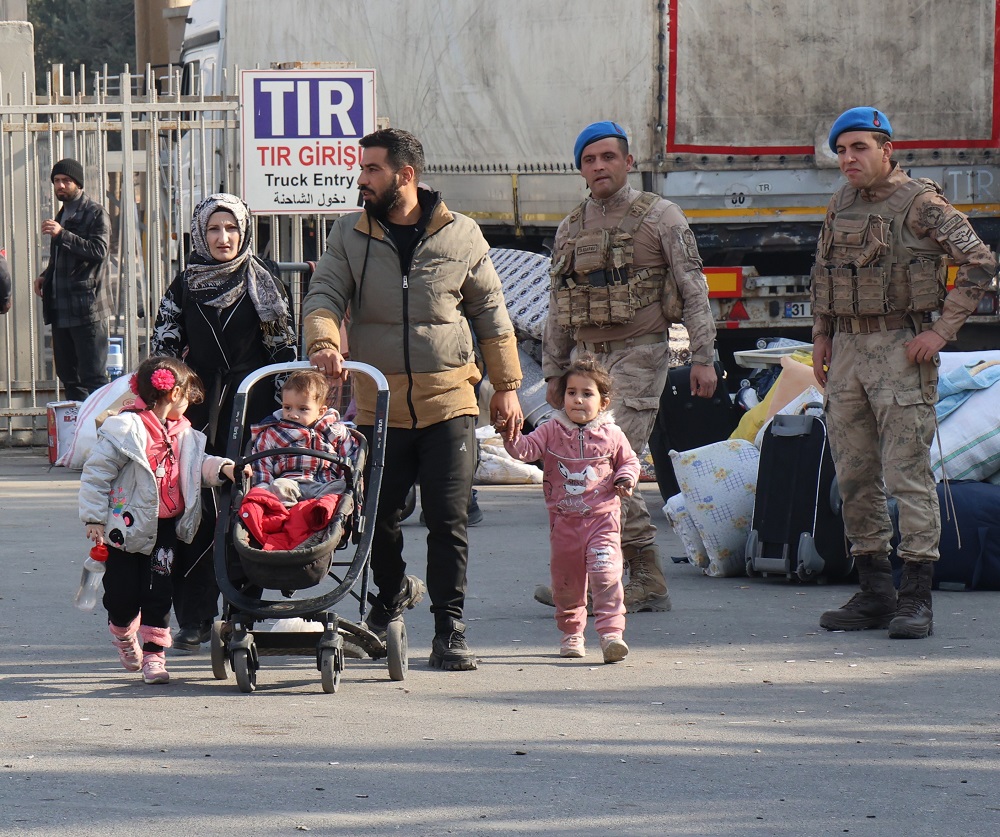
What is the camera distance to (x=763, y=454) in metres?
8.03

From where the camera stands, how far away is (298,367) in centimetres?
600

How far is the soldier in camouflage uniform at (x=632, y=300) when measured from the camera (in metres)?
7.07

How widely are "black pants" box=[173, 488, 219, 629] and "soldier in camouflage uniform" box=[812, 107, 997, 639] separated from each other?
2.39 m

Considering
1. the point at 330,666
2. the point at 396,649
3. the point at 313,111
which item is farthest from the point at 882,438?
the point at 313,111

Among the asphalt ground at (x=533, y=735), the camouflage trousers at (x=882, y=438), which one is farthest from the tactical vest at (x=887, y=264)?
the asphalt ground at (x=533, y=735)

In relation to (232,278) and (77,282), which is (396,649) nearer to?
(232,278)

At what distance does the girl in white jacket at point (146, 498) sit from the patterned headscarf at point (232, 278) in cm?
52

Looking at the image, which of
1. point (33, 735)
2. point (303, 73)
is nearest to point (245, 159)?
point (303, 73)

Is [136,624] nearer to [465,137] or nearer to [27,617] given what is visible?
[27,617]

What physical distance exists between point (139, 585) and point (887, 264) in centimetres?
299

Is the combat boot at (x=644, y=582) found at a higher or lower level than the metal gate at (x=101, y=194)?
lower

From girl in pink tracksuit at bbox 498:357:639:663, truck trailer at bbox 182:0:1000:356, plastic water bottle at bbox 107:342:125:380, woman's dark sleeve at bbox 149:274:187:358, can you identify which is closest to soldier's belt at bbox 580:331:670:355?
girl in pink tracksuit at bbox 498:357:639:663

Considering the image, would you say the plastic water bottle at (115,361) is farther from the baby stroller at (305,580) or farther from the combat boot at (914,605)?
the combat boot at (914,605)

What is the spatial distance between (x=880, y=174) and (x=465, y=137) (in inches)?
330
